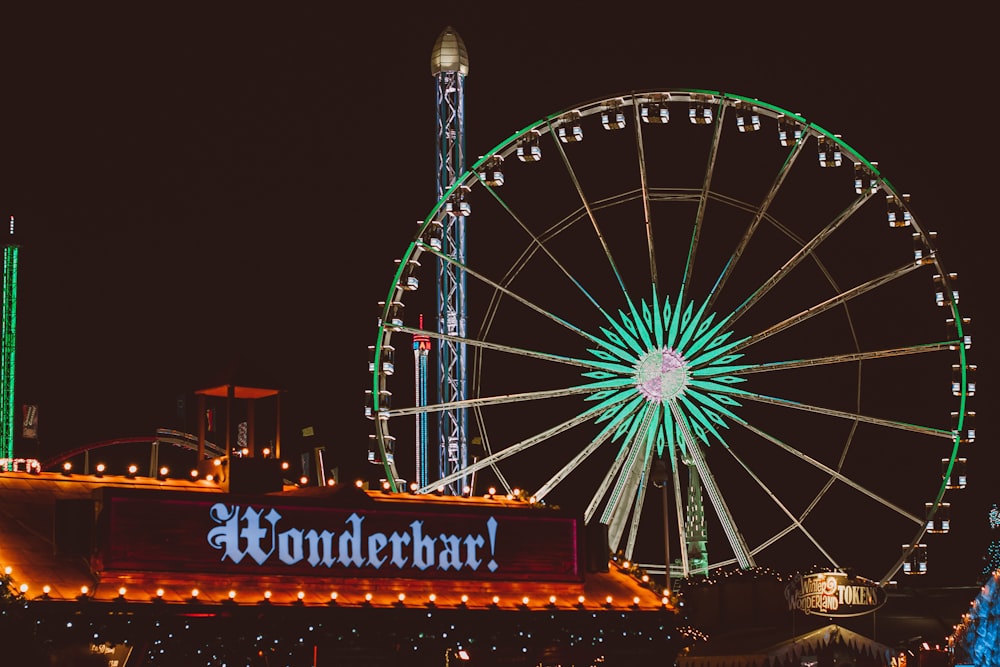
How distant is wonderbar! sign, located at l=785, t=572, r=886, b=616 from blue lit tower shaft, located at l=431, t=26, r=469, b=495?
12.5m

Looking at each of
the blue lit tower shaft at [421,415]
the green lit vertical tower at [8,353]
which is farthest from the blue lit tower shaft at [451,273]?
the green lit vertical tower at [8,353]

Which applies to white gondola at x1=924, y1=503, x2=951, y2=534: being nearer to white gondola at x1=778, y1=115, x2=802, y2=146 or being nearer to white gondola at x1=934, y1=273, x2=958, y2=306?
white gondola at x1=934, y1=273, x2=958, y2=306

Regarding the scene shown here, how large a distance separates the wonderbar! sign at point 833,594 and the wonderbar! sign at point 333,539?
19.5ft

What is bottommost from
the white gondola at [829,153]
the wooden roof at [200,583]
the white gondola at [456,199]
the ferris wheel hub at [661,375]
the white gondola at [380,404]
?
the wooden roof at [200,583]

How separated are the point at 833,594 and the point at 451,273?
1737 centimetres

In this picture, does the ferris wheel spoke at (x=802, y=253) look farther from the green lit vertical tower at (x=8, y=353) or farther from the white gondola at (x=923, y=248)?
the green lit vertical tower at (x=8, y=353)

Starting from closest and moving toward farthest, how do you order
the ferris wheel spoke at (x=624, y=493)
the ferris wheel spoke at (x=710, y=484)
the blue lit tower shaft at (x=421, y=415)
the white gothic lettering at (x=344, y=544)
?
the white gothic lettering at (x=344, y=544)
the ferris wheel spoke at (x=624, y=493)
the ferris wheel spoke at (x=710, y=484)
the blue lit tower shaft at (x=421, y=415)

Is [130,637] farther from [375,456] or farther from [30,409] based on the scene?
[375,456]

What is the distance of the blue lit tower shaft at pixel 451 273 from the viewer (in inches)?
1635

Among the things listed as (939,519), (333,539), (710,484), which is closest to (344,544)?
(333,539)

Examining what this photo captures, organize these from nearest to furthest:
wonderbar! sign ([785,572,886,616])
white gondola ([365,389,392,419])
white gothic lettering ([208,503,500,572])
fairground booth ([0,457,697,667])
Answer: fairground booth ([0,457,697,667]) → white gothic lettering ([208,503,500,572]) → wonderbar! sign ([785,572,886,616]) → white gondola ([365,389,392,419])

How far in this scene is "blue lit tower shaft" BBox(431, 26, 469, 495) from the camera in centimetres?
4153

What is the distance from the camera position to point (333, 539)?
2105cm

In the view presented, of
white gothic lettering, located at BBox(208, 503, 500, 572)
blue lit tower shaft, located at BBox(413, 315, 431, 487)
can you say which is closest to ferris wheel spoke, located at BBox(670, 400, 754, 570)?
white gothic lettering, located at BBox(208, 503, 500, 572)
